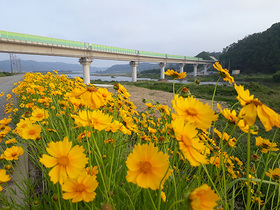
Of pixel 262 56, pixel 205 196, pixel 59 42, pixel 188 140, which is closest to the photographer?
pixel 205 196

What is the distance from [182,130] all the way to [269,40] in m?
49.4

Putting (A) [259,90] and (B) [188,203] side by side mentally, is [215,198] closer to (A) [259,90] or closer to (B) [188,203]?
(B) [188,203]

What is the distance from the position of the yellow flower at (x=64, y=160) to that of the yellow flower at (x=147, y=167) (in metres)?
0.17

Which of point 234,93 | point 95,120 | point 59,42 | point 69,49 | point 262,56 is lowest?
point 234,93

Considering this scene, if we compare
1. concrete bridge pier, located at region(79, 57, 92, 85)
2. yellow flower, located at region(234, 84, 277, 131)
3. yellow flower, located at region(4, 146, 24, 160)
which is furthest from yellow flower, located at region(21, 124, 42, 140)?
concrete bridge pier, located at region(79, 57, 92, 85)

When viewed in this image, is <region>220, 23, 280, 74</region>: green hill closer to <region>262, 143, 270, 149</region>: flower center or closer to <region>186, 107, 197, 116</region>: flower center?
<region>262, 143, 270, 149</region>: flower center

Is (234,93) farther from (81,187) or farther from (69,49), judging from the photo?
(69,49)

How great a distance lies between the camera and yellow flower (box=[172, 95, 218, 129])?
2.00ft

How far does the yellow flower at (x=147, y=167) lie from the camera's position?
49 cm

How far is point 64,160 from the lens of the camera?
582mm

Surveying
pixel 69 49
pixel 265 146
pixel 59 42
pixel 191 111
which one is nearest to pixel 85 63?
pixel 69 49

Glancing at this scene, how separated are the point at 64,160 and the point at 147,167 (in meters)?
0.30

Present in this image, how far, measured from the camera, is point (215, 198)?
1.35 ft

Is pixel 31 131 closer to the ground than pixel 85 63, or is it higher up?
closer to the ground
